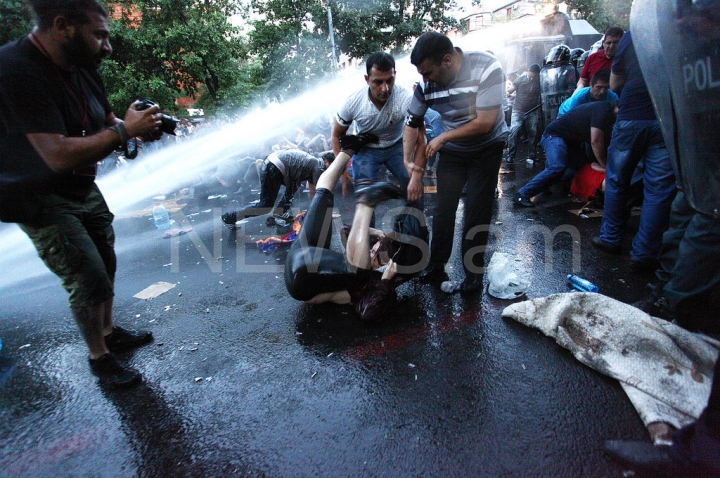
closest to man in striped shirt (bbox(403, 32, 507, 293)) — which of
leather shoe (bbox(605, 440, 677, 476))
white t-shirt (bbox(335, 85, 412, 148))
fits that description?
white t-shirt (bbox(335, 85, 412, 148))

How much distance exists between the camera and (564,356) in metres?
2.21

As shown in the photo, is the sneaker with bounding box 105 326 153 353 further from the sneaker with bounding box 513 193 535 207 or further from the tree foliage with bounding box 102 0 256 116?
the tree foliage with bounding box 102 0 256 116

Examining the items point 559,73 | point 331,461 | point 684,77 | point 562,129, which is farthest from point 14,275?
point 559,73

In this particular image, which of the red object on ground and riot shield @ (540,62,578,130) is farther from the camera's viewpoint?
riot shield @ (540,62,578,130)

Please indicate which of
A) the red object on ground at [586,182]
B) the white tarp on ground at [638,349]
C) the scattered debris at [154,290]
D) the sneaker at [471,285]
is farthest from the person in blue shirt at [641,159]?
the scattered debris at [154,290]

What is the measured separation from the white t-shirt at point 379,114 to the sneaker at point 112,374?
283cm

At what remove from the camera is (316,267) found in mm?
2643

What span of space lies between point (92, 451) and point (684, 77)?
3.09m

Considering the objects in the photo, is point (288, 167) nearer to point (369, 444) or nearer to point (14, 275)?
point (14, 275)

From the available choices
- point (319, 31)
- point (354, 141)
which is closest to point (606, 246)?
point (354, 141)

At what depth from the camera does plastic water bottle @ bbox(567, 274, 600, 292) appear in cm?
291

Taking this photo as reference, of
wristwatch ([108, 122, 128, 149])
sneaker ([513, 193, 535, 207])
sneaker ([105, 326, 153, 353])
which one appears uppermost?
wristwatch ([108, 122, 128, 149])

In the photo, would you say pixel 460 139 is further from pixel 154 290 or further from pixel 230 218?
pixel 230 218

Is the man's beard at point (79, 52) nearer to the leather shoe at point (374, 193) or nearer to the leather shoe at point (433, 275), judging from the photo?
the leather shoe at point (374, 193)
